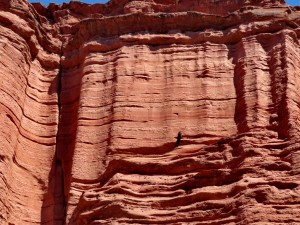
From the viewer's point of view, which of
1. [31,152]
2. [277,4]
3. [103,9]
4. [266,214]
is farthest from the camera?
[103,9]

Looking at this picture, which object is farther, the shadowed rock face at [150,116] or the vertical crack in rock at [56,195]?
the vertical crack in rock at [56,195]

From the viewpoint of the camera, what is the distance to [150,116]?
52.5 feet

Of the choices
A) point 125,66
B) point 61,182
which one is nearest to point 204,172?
point 61,182

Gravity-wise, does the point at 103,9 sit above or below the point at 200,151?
above

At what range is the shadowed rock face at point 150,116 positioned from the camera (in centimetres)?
1313

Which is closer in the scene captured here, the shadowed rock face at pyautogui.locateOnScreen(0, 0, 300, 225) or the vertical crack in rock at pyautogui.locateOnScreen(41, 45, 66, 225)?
the shadowed rock face at pyautogui.locateOnScreen(0, 0, 300, 225)

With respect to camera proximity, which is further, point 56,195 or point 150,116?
point 150,116

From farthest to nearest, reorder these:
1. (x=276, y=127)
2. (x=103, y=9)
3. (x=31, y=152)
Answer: (x=103, y=9)
(x=31, y=152)
(x=276, y=127)

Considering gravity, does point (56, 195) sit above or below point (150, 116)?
below

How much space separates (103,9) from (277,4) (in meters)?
4.56

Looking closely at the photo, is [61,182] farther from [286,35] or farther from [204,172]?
[286,35]

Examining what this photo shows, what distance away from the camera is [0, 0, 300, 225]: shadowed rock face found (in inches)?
517

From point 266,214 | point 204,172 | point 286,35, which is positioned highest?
point 286,35

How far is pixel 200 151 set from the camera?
14.3 meters
